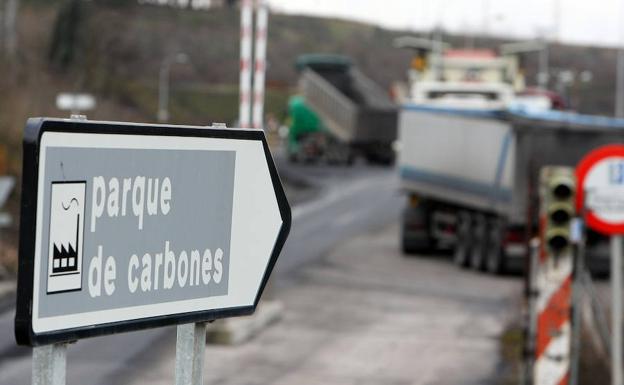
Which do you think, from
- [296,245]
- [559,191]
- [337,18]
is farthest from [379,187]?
[337,18]

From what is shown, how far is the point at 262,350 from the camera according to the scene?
1703cm

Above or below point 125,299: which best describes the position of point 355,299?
below

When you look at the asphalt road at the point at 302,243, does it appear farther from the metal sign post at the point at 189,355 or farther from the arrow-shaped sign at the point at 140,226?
the metal sign post at the point at 189,355

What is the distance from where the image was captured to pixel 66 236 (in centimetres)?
262

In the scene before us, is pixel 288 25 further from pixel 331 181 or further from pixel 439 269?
pixel 439 269

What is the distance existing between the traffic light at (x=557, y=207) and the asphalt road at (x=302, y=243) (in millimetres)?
3558

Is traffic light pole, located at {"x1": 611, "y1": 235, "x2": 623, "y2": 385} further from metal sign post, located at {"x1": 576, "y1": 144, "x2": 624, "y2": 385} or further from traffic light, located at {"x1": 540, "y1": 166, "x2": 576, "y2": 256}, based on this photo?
traffic light, located at {"x1": 540, "y1": 166, "x2": 576, "y2": 256}

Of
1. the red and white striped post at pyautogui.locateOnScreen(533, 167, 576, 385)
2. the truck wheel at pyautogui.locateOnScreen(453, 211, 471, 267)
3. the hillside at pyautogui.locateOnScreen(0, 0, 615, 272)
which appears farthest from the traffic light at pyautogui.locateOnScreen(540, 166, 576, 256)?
the truck wheel at pyautogui.locateOnScreen(453, 211, 471, 267)

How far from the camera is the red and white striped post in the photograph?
11.2m

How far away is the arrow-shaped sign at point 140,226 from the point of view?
257 centimetres

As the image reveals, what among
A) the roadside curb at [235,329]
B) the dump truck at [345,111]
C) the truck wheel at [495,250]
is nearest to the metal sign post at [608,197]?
the roadside curb at [235,329]

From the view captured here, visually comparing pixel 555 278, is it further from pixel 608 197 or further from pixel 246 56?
pixel 246 56

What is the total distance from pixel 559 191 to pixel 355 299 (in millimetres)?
11047

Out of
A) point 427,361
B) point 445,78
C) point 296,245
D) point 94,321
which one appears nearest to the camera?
point 94,321
